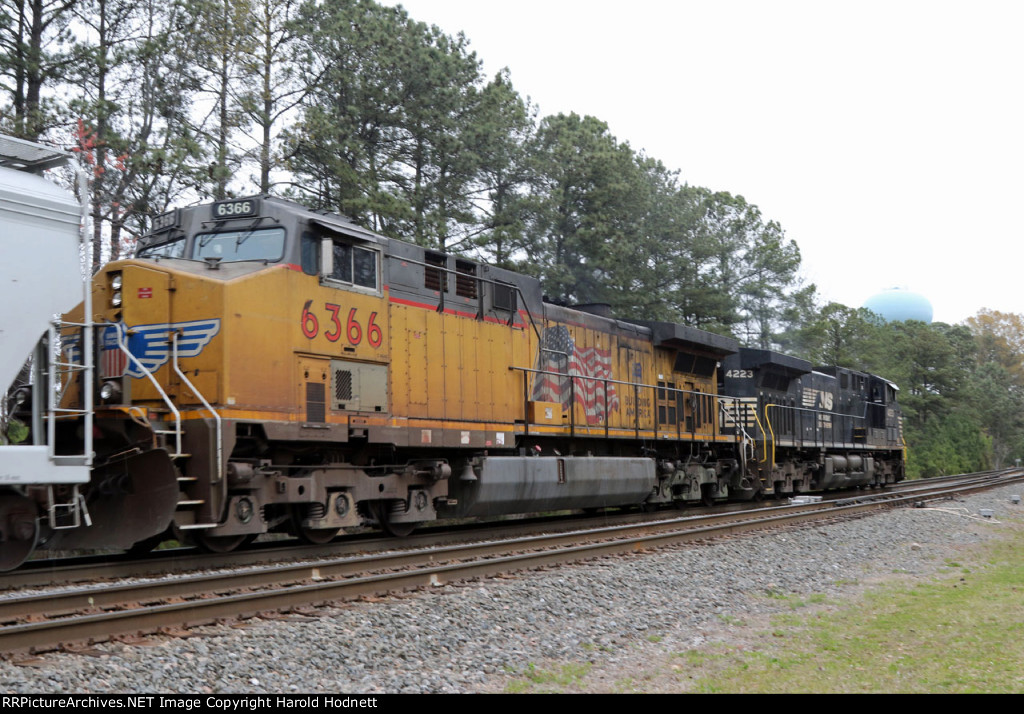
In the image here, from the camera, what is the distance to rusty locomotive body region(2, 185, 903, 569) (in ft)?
26.6

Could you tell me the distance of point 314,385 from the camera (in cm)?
937

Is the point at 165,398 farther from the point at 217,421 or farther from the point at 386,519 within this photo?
the point at 386,519

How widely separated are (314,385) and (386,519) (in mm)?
2431

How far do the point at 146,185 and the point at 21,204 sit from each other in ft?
36.9

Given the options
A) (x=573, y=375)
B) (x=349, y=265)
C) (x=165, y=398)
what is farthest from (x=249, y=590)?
(x=573, y=375)

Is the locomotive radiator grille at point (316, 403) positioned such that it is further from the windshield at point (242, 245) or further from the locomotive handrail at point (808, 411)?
the locomotive handrail at point (808, 411)

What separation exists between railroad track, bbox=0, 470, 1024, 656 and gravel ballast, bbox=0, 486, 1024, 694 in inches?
8.7

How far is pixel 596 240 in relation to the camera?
2888 centimetres

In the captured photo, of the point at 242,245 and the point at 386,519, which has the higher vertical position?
the point at 242,245

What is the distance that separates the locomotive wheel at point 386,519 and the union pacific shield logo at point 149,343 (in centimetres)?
329

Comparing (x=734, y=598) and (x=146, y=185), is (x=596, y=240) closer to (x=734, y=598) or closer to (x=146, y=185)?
(x=146, y=185)

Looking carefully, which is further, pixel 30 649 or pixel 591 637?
pixel 591 637

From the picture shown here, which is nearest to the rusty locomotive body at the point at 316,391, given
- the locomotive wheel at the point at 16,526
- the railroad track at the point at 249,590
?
the locomotive wheel at the point at 16,526

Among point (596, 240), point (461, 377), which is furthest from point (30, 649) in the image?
point (596, 240)
